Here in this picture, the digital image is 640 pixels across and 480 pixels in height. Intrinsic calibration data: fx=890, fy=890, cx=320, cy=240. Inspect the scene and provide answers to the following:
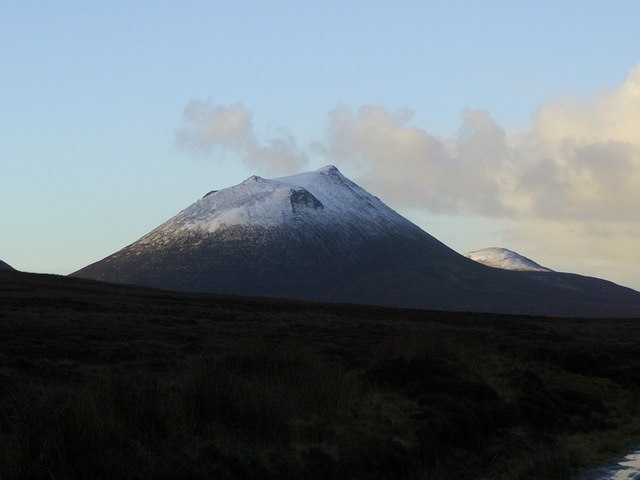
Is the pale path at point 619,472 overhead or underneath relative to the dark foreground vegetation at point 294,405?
underneath

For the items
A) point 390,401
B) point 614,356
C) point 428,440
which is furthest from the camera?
point 614,356

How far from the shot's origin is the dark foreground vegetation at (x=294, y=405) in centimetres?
1673

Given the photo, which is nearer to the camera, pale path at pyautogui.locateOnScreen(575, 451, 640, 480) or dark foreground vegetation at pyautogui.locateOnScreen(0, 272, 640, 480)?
dark foreground vegetation at pyautogui.locateOnScreen(0, 272, 640, 480)

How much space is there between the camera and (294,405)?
22469mm

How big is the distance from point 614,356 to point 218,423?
29.4 m

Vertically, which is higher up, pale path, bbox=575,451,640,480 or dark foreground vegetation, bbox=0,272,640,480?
dark foreground vegetation, bbox=0,272,640,480

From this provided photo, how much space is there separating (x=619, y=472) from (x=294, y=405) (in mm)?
8044

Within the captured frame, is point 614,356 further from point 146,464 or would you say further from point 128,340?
point 146,464

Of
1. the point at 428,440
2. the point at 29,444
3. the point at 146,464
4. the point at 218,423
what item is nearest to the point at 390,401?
the point at 428,440

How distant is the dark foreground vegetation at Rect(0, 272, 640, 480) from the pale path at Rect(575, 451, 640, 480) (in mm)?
584

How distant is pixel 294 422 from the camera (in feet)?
69.8

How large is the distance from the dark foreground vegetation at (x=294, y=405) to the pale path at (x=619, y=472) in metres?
0.58

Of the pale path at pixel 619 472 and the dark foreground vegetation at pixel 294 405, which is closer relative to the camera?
the dark foreground vegetation at pixel 294 405

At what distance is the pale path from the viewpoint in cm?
2067
